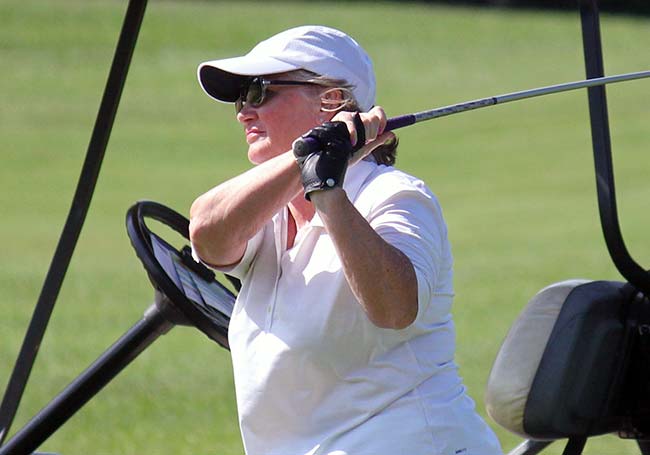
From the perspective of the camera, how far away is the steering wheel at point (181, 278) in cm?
285

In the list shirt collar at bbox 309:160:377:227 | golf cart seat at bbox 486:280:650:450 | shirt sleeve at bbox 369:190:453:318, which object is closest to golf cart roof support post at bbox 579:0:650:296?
golf cart seat at bbox 486:280:650:450

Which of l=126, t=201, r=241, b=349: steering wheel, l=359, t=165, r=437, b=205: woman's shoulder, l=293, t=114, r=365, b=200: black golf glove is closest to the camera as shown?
l=293, t=114, r=365, b=200: black golf glove

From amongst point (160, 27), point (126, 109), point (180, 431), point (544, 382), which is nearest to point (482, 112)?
point (126, 109)

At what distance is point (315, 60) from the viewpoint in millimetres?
2521

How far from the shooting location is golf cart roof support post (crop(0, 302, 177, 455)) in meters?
2.73

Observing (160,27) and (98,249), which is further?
(160,27)

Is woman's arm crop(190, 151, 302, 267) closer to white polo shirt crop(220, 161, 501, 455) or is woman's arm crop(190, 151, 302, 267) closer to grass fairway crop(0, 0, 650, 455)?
white polo shirt crop(220, 161, 501, 455)

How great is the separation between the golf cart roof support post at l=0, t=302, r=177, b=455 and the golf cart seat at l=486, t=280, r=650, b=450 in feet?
2.31

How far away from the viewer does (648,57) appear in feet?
87.0

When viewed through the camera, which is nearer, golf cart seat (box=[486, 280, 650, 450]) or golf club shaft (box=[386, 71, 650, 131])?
golf club shaft (box=[386, 71, 650, 131])

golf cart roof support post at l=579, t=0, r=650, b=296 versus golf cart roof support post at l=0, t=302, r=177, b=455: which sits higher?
golf cart roof support post at l=579, t=0, r=650, b=296

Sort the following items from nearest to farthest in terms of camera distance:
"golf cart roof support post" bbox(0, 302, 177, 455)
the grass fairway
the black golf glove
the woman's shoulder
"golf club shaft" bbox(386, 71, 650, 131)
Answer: the black golf glove → "golf club shaft" bbox(386, 71, 650, 131) → the woman's shoulder → "golf cart roof support post" bbox(0, 302, 177, 455) → the grass fairway

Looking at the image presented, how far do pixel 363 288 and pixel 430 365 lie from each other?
0.87 ft

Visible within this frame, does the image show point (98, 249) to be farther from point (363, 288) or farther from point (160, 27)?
point (160, 27)
